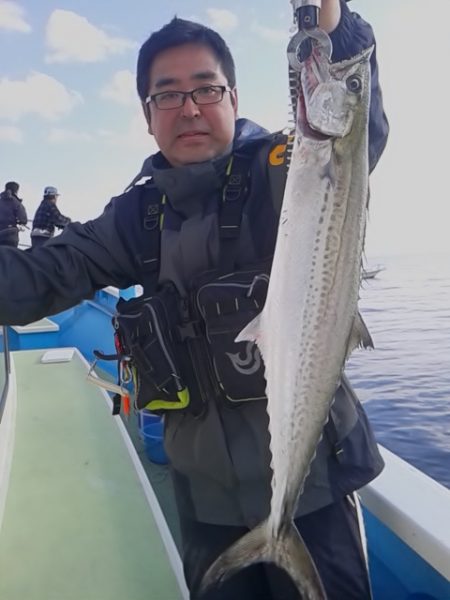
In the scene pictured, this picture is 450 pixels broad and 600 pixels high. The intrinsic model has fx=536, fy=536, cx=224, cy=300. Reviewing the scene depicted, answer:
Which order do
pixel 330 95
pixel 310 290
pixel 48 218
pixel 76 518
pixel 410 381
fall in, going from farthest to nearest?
pixel 48 218, pixel 410 381, pixel 76 518, pixel 310 290, pixel 330 95

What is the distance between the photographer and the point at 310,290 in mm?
1679

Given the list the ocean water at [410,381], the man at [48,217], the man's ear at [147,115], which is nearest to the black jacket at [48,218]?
the man at [48,217]

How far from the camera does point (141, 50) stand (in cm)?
223

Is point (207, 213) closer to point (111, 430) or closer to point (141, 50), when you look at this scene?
Answer: point (141, 50)

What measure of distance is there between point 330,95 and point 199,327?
95cm

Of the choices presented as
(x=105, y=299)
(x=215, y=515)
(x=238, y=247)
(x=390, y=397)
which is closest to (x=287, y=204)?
(x=238, y=247)

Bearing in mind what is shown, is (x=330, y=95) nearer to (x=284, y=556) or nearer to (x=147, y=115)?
(x=147, y=115)

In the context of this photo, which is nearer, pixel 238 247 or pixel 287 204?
pixel 287 204

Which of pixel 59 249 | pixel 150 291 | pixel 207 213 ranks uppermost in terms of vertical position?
pixel 207 213

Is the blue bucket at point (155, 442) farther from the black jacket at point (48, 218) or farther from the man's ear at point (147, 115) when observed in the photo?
the black jacket at point (48, 218)

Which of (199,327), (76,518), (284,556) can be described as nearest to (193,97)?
(199,327)

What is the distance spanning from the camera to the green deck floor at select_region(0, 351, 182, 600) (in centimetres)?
246

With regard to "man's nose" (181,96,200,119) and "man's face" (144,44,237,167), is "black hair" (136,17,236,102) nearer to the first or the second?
"man's face" (144,44,237,167)

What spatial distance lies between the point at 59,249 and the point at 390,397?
6.95 meters
